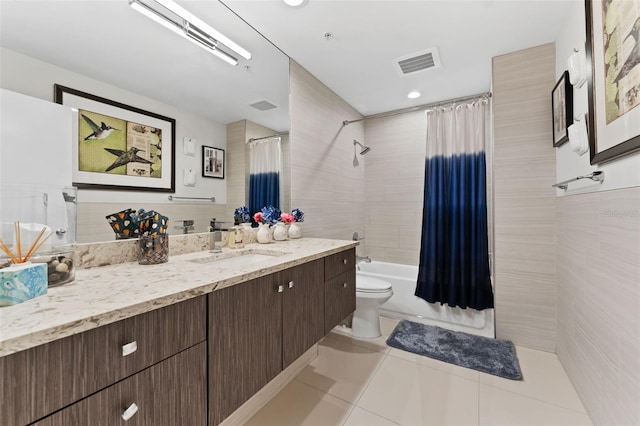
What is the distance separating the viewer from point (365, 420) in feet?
4.68

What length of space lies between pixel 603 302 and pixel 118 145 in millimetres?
2304

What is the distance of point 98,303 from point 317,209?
1878 mm

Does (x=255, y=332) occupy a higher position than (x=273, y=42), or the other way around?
(x=273, y=42)

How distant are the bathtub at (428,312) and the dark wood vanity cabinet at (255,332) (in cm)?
148

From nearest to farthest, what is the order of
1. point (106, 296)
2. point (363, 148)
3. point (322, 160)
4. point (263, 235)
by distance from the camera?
point (106, 296)
point (263, 235)
point (322, 160)
point (363, 148)

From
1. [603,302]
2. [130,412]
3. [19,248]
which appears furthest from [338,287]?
[19,248]

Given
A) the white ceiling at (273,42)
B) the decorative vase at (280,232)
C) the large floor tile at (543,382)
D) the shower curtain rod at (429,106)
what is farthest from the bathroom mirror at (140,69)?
the large floor tile at (543,382)

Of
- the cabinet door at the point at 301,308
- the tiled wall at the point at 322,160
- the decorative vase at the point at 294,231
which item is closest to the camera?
the cabinet door at the point at 301,308

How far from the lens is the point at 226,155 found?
1.61 metres

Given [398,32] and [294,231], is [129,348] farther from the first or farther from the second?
[398,32]

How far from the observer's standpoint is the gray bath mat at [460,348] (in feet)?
6.13

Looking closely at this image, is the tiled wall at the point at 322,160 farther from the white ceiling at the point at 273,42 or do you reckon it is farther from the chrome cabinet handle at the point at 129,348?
the chrome cabinet handle at the point at 129,348

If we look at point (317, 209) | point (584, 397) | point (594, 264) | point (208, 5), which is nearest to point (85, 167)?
point (208, 5)

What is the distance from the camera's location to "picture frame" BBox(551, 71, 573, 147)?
1.70m
